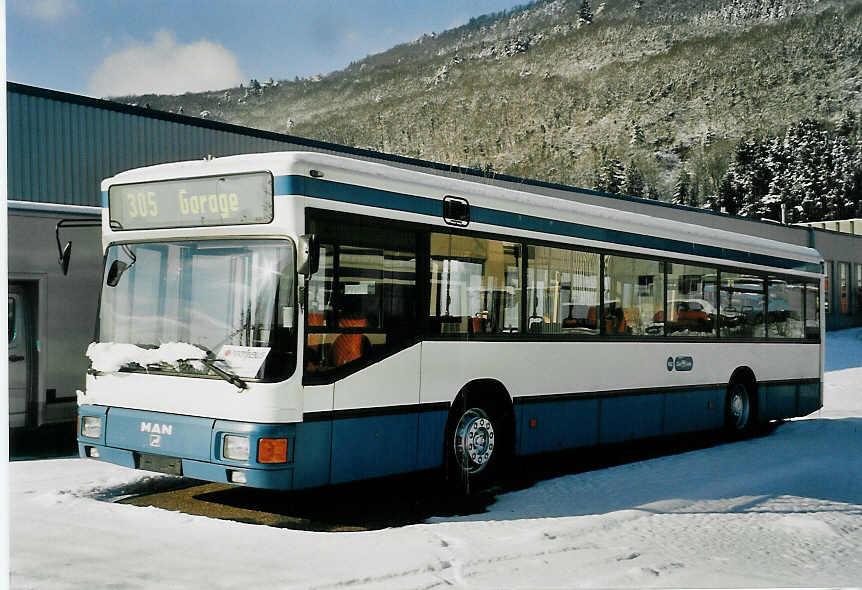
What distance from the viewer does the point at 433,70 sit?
66.0 feet

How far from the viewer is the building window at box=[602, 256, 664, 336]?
10453 millimetres

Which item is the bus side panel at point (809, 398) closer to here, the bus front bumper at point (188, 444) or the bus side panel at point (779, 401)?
the bus side panel at point (779, 401)

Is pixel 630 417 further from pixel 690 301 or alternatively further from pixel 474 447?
pixel 474 447

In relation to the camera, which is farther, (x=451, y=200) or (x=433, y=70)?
(x=433, y=70)

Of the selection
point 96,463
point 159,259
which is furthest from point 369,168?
point 96,463

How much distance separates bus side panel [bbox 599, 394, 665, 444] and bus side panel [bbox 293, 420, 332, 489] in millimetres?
4218

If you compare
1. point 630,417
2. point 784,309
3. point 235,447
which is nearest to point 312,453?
point 235,447

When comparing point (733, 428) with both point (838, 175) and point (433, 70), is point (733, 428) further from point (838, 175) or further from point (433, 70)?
point (838, 175)

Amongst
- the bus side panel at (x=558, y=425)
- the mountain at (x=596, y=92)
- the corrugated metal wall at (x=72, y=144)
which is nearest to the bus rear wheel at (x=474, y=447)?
the bus side panel at (x=558, y=425)

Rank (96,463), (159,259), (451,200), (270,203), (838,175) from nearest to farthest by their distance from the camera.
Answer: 1. (270,203)
2. (159,259)
3. (451,200)
4. (96,463)
5. (838,175)

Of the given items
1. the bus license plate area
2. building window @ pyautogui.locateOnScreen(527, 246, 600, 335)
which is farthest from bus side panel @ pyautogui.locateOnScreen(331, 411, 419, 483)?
building window @ pyautogui.locateOnScreen(527, 246, 600, 335)

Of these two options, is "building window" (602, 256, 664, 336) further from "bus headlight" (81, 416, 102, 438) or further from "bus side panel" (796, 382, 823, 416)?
"bus headlight" (81, 416, 102, 438)

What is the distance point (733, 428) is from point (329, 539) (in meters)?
8.18

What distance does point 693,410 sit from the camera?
12.1m
